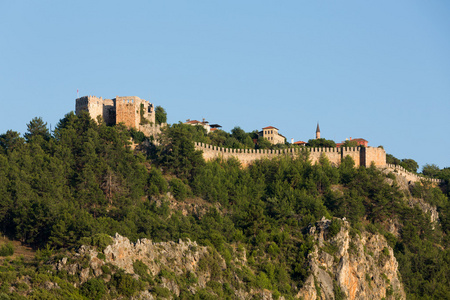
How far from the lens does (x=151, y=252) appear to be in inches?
1955

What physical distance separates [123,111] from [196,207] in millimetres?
16131

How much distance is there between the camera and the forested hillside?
177 ft

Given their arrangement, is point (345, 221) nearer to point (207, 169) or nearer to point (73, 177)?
point (207, 169)

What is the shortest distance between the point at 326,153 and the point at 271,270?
25.5 m

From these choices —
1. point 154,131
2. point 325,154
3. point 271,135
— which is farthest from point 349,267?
point 271,135

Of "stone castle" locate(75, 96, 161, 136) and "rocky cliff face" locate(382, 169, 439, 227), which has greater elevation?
"stone castle" locate(75, 96, 161, 136)

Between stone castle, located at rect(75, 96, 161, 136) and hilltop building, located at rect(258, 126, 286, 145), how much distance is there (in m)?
22.2

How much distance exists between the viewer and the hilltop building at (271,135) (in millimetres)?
98375

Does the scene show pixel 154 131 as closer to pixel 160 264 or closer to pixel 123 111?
pixel 123 111

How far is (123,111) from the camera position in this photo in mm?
78500

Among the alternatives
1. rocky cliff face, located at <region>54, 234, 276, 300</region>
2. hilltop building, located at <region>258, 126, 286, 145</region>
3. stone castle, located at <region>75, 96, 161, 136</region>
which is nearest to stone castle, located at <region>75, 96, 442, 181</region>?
stone castle, located at <region>75, 96, 161, 136</region>

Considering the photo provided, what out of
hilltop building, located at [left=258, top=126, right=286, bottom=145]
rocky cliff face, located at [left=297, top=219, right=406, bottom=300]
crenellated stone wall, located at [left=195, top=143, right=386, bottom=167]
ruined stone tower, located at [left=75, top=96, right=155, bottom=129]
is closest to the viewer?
rocky cliff face, located at [left=297, top=219, right=406, bottom=300]

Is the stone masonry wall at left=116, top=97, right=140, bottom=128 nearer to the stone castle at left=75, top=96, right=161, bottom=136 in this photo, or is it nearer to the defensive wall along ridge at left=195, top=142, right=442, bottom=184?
the stone castle at left=75, top=96, right=161, bottom=136

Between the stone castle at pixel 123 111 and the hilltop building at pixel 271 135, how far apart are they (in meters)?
22.2
